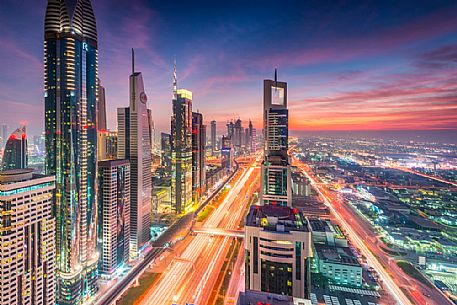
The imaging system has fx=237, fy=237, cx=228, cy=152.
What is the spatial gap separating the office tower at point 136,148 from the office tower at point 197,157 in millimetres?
15335

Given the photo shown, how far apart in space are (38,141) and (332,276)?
91.1ft

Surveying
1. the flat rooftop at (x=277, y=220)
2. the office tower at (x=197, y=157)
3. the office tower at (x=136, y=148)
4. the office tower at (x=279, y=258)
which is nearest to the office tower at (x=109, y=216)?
the office tower at (x=136, y=148)

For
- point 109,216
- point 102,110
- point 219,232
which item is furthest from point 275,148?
point 102,110

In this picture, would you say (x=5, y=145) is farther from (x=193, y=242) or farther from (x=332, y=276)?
(x=332, y=276)

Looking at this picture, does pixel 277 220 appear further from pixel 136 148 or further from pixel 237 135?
pixel 237 135

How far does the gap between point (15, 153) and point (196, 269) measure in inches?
761

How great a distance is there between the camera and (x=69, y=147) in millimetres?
18656

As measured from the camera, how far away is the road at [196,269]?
59.2ft

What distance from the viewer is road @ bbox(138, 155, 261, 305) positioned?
59.2 feet

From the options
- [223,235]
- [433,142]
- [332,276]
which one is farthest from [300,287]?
[433,142]

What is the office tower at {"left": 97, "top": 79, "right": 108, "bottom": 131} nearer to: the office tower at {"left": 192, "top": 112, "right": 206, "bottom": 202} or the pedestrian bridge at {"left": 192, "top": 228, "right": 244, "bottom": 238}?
the office tower at {"left": 192, "top": 112, "right": 206, "bottom": 202}

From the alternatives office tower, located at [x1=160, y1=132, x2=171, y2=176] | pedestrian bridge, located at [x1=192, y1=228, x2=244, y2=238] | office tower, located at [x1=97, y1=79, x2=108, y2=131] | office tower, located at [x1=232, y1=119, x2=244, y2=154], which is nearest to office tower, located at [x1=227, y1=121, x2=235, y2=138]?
office tower, located at [x1=232, y1=119, x2=244, y2=154]

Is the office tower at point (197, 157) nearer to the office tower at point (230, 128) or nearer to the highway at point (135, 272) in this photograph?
the highway at point (135, 272)

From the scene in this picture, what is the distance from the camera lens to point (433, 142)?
54844 millimetres
